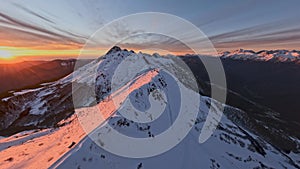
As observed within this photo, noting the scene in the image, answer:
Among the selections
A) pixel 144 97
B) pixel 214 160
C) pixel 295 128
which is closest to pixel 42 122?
pixel 144 97

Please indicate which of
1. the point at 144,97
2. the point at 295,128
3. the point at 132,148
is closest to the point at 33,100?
the point at 144,97

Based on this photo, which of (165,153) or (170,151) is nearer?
(165,153)

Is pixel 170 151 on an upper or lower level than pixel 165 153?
lower

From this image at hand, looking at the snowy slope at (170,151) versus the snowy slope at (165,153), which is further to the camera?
the snowy slope at (165,153)

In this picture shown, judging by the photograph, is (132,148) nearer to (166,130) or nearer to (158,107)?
(166,130)

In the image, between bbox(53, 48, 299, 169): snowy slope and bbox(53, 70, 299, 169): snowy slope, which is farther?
bbox(53, 48, 299, 169): snowy slope

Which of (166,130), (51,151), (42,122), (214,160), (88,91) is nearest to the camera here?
(51,151)

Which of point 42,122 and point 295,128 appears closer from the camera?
point 42,122

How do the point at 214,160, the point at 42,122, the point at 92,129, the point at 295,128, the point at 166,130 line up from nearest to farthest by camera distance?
1. the point at 92,129
2. the point at 214,160
3. the point at 166,130
4. the point at 42,122
5. the point at 295,128

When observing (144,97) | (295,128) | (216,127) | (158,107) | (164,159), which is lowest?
(295,128)

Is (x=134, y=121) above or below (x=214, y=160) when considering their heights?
above
